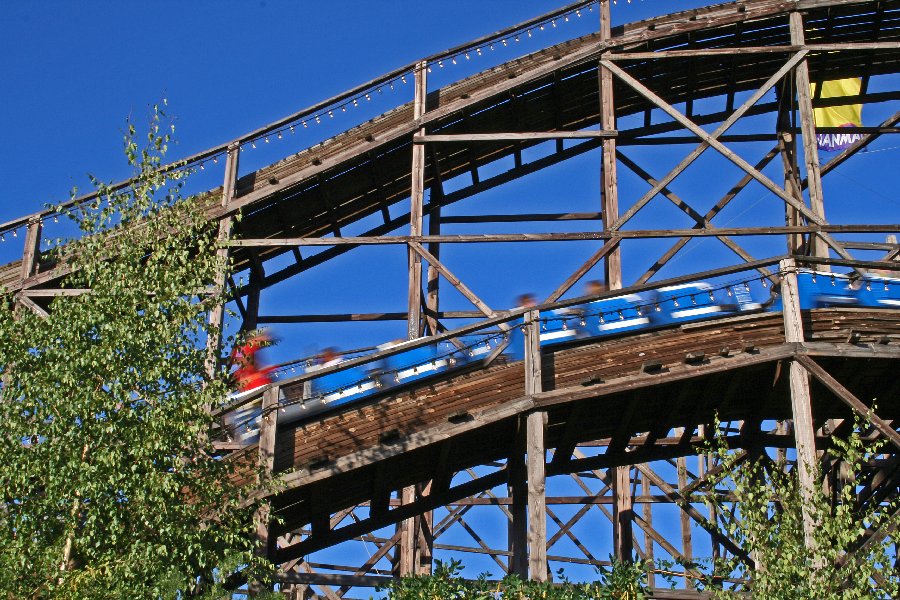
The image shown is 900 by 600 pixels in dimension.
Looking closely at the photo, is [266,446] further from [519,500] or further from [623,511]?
[623,511]

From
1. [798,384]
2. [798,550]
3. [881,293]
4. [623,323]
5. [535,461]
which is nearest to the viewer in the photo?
[798,550]

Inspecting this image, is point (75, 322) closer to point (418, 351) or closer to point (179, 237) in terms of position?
point (179, 237)

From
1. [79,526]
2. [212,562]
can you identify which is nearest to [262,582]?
[212,562]

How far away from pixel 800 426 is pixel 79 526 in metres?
9.02

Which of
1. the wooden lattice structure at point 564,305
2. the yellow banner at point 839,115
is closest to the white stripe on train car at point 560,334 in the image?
the wooden lattice structure at point 564,305

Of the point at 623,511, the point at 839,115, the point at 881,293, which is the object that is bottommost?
the point at 623,511

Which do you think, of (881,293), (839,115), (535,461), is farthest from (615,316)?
(839,115)

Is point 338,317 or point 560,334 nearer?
point 560,334

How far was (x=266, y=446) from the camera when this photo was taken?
54.8 feet

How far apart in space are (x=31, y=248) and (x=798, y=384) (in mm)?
12656

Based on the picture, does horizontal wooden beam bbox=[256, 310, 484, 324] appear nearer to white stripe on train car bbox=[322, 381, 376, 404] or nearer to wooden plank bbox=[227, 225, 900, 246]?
wooden plank bbox=[227, 225, 900, 246]

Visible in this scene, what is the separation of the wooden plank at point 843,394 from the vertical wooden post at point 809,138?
4.51 m

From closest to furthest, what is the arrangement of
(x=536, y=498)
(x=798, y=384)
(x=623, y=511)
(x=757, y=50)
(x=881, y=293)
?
(x=536, y=498) < (x=798, y=384) < (x=881, y=293) < (x=623, y=511) < (x=757, y=50)

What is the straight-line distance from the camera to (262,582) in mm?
15289
